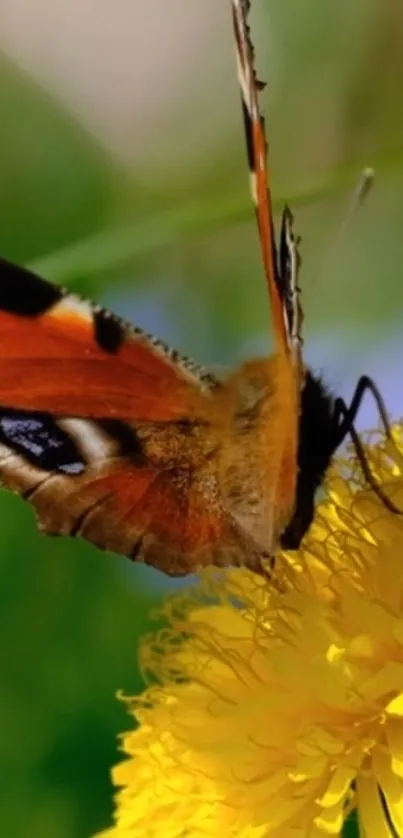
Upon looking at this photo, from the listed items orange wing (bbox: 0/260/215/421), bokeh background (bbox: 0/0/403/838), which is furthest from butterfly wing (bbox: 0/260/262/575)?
bokeh background (bbox: 0/0/403/838)

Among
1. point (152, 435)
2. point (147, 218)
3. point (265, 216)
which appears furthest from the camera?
point (147, 218)

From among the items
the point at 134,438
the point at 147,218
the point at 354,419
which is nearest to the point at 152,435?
the point at 134,438

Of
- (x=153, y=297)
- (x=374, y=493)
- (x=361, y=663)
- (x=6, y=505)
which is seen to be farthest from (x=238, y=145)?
(x=361, y=663)

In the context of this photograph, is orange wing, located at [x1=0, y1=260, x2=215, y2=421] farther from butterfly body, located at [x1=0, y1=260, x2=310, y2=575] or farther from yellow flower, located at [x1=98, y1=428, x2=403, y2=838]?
yellow flower, located at [x1=98, y1=428, x2=403, y2=838]

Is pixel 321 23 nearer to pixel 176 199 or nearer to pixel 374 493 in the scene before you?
pixel 176 199

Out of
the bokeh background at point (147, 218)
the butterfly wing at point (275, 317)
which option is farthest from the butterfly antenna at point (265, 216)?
the bokeh background at point (147, 218)

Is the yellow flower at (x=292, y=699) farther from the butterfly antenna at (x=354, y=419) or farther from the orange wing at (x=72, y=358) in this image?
the orange wing at (x=72, y=358)

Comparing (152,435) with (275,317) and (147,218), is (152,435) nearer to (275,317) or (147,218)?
(275,317)
